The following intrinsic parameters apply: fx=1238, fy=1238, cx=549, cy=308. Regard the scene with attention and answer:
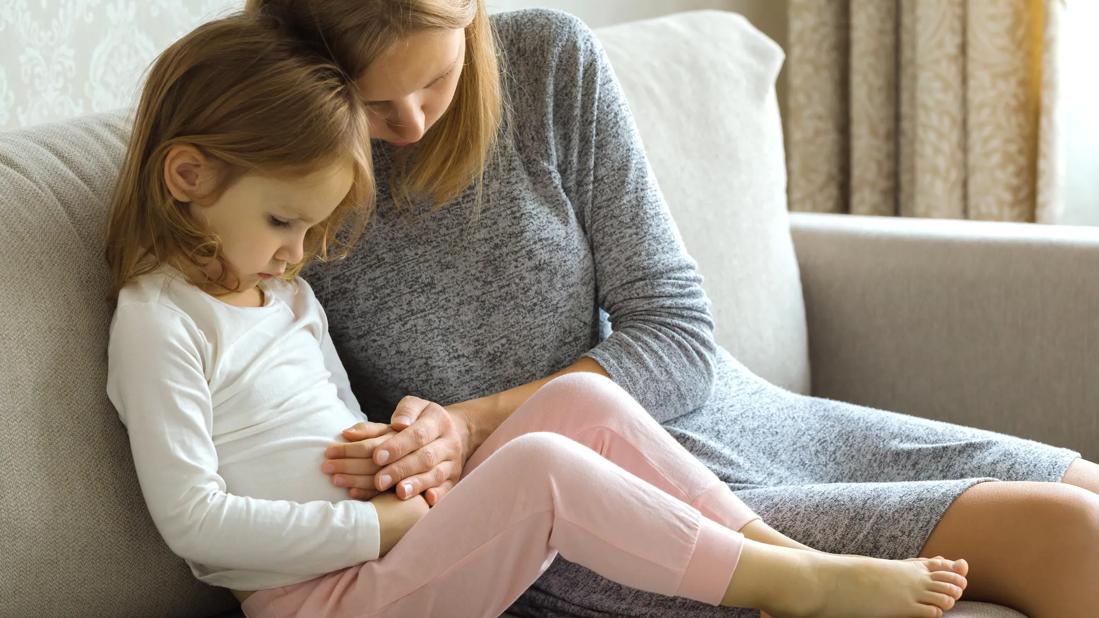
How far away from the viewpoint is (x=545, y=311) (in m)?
1.43

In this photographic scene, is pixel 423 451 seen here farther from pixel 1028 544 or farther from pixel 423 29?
pixel 1028 544

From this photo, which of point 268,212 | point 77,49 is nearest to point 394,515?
point 268,212

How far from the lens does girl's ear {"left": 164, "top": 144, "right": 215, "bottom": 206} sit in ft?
3.74

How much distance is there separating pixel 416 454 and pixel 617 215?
39 cm

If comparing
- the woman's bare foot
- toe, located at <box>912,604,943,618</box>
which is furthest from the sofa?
toe, located at <box>912,604,943,618</box>

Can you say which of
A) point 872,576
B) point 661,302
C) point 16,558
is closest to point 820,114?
point 661,302

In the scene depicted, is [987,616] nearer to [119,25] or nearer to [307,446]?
[307,446]

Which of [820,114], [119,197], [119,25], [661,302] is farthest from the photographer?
[820,114]

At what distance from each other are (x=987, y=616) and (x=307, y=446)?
0.65m

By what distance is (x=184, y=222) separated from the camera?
1164 millimetres

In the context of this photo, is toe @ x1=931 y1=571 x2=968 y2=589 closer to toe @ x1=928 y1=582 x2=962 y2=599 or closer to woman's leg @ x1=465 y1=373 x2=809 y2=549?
toe @ x1=928 y1=582 x2=962 y2=599

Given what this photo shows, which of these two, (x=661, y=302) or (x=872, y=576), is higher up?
(x=661, y=302)

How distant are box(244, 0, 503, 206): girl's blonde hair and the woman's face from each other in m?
0.01

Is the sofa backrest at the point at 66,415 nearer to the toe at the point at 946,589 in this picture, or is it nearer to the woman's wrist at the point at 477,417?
the woman's wrist at the point at 477,417
